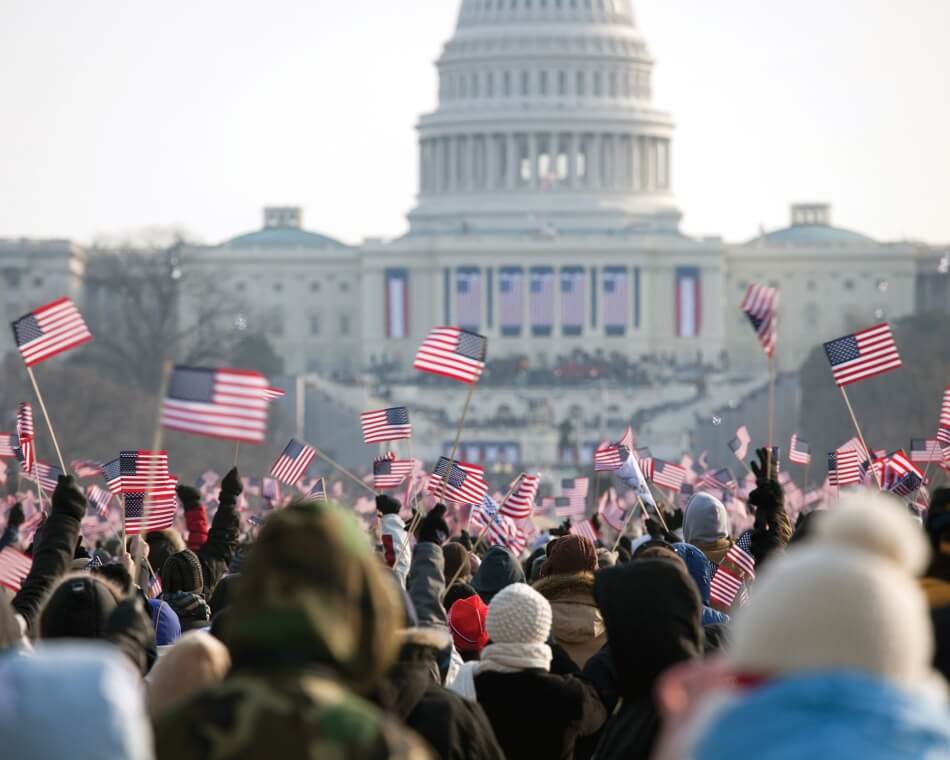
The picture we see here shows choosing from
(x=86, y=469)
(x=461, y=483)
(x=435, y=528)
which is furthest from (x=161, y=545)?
(x=86, y=469)

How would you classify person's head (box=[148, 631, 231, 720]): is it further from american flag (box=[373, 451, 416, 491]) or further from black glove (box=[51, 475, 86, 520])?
american flag (box=[373, 451, 416, 491])

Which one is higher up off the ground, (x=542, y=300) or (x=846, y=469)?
(x=542, y=300)

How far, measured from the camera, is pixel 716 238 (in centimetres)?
14188

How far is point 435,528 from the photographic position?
30.2ft

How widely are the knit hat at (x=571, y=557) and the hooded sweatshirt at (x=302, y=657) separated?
17.4 ft

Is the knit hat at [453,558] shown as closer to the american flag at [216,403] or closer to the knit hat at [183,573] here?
the knit hat at [183,573]

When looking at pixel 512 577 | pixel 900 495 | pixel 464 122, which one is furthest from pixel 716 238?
pixel 512 577

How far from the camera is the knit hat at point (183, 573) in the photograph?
11922 mm

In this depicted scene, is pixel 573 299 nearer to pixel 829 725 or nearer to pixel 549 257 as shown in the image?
pixel 549 257

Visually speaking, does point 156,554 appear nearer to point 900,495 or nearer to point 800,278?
point 900,495

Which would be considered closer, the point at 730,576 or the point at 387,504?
the point at 730,576

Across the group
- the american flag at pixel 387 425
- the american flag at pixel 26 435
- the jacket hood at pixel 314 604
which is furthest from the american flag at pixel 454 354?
the jacket hood at pixel 314 604

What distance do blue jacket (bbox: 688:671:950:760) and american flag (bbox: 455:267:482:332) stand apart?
137 m

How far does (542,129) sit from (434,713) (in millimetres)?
146774
